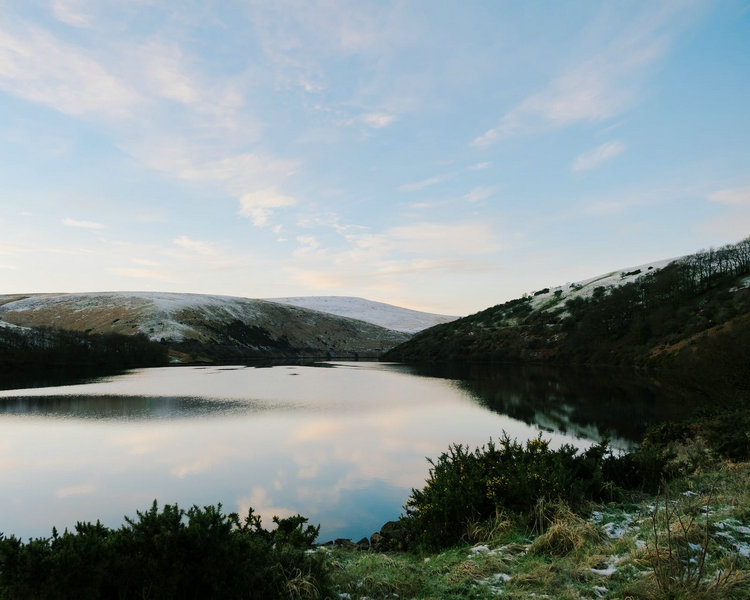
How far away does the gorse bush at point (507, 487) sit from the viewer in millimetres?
9594

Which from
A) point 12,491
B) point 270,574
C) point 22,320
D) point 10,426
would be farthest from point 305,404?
point 22,320

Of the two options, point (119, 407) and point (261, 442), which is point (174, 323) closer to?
point (119, 407)

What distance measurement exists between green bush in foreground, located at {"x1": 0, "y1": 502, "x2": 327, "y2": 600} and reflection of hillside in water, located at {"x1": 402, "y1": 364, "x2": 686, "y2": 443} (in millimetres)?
21148

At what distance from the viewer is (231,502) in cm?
1457

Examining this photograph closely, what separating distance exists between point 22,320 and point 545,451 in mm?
198277

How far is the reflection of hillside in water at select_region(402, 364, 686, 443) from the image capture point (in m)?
25.9

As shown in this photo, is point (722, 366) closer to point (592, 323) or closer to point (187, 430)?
point (187, 430)

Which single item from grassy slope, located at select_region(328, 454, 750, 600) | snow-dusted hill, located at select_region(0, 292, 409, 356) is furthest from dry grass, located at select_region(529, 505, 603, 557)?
snow-dusted hill, located at select_region(0, 292, 409, 356)

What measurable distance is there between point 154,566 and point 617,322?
101626mm

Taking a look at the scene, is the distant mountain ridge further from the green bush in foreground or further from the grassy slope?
the green bush in foreground

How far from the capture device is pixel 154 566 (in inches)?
215

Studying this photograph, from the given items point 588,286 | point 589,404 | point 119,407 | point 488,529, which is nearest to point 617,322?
point 588,286

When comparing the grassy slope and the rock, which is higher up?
the grassy slope

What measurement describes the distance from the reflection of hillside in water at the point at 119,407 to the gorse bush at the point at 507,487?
80.1ft
